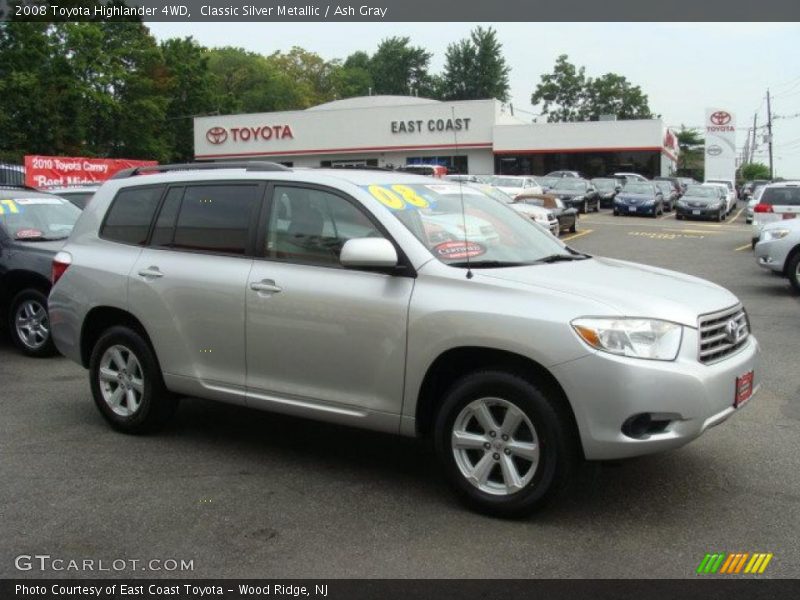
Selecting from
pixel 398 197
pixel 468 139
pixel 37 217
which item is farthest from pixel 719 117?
pixel 398 197

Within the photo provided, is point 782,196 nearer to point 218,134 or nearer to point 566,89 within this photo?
point 218,134

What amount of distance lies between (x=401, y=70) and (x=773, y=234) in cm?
10884

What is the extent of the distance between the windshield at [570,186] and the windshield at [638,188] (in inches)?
75.4

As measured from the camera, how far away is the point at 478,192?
18.9 feet

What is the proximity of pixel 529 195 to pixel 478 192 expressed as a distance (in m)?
17.4

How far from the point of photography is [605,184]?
39719mm

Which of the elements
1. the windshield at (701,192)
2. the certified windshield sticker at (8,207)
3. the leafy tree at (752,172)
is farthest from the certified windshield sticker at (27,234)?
the leafy tree at (752,172)

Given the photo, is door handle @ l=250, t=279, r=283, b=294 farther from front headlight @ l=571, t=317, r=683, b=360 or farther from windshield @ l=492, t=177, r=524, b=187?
windshield @ l=492, t=177, r=524, b=187

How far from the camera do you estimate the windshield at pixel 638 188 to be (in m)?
33.6

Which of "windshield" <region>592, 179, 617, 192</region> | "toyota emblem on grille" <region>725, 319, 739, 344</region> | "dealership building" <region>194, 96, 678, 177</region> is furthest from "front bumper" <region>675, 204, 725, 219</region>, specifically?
"toyota emblem on grille" <region>725, 319, 739, 344</region>

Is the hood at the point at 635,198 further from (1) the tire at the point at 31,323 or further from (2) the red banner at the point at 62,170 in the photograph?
(1) the tire at the point at 31,323

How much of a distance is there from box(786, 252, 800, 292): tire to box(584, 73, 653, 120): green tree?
3338 inches

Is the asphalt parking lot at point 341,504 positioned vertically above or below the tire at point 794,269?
below
